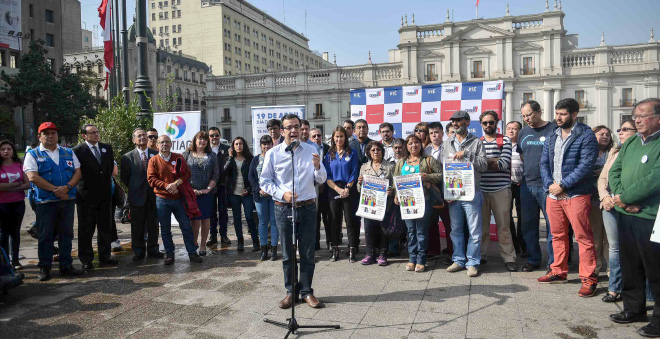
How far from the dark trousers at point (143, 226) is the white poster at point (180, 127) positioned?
77.3 inches

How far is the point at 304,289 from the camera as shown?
443 centimetres

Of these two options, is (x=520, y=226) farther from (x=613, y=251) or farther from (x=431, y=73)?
(x=431, y=73)

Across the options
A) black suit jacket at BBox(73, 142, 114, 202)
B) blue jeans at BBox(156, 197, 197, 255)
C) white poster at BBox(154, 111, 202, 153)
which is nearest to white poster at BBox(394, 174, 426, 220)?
blue jeans at BBox(156, 197, 197, 255)

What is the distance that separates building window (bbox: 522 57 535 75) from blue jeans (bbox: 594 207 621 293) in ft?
162

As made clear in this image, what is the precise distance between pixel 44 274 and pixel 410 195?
483 cm

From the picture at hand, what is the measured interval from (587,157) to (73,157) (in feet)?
21.0

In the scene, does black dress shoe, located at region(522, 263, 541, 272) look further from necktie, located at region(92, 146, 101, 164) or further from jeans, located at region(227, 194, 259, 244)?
necktie, located at region(92, 146, 101, 164)

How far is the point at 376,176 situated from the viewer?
5863mm

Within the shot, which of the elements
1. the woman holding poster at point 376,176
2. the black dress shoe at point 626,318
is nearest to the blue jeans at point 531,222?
the black dress shoe at point 626,318

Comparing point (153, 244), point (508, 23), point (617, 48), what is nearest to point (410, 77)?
point (508, 23)

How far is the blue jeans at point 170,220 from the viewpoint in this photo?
6.19 m

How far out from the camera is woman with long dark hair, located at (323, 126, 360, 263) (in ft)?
20.2

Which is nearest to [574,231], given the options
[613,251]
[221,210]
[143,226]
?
[613,251]

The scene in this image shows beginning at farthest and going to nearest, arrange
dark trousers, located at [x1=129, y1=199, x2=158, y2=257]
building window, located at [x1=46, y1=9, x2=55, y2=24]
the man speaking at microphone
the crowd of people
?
building window, located at [x1=46, y1=9, x2=55, y2=24] → dark trousers, located at [x1=129, y1=199, x2=158, y2=257] → the man speaking at microphone → the crowd of people
